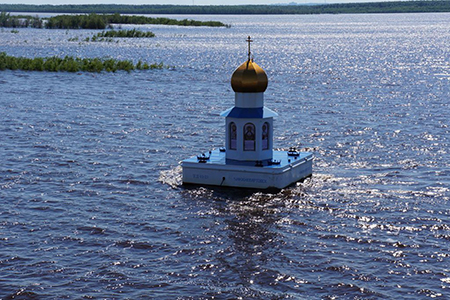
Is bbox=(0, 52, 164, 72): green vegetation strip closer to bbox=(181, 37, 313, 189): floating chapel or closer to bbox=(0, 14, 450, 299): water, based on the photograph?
bbox=(0, 14, 450, 299): water

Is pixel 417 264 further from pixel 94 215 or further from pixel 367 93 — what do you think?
pixel 367 93

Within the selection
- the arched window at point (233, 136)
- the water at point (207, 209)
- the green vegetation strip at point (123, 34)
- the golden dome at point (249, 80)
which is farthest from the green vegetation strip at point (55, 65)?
the green vegetation strip at point (123, 34)

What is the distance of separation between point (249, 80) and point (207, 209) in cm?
538

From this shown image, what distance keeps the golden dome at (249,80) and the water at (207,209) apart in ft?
12.7

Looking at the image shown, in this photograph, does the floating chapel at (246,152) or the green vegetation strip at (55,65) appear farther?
the green vegetation strip at (55,65)

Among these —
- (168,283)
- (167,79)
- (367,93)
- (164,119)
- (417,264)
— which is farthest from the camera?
(167,79)

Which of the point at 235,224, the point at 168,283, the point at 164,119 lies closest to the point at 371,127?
the point at 164,119

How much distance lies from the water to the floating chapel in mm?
560

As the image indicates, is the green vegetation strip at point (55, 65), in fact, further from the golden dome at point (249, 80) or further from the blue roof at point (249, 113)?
the golden dome at point (249, 80)

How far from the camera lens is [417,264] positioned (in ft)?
68.7

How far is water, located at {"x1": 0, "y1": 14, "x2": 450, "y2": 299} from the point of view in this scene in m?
19.8

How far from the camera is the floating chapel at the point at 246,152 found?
2795 centimetres

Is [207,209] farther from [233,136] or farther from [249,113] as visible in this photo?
[249,113]

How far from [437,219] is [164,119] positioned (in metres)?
24.8
